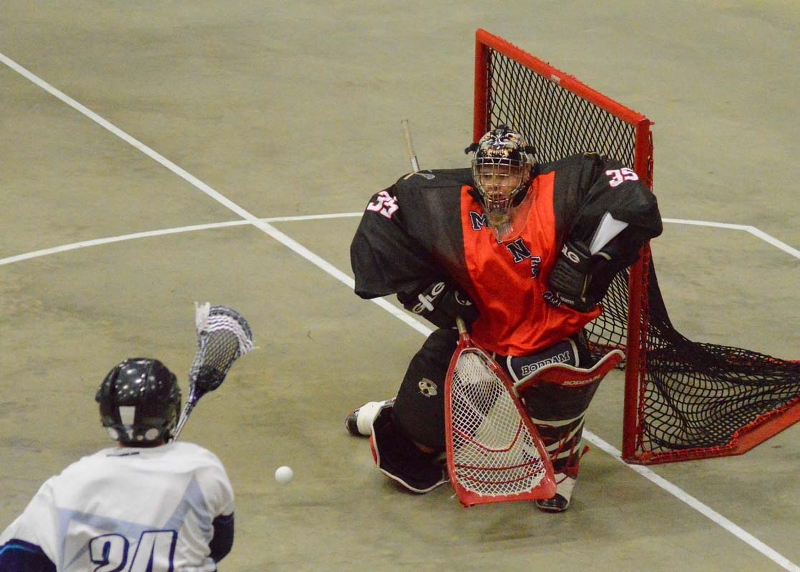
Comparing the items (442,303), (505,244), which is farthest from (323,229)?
(505,244)

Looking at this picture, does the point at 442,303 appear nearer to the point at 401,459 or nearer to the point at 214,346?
the point at 401,459

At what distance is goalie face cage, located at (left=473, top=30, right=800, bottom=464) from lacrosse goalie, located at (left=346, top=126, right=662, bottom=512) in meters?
0.43

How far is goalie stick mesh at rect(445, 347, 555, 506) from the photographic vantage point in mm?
5770

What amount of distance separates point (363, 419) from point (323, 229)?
2857 millimetres

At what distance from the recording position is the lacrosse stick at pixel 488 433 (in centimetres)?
577

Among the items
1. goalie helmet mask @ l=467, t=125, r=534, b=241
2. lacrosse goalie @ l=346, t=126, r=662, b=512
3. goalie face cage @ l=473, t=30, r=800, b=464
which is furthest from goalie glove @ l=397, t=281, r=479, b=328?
goalie face cage @ l=473, t=30, r=800, b=464

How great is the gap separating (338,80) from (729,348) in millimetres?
6171

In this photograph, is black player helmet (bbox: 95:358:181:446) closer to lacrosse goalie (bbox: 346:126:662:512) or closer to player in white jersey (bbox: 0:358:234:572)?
player in white jersey (bbox: 0:358:234:572)

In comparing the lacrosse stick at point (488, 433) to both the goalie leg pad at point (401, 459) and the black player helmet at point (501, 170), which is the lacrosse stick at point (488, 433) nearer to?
the goalie leg pad at point (401, 459)

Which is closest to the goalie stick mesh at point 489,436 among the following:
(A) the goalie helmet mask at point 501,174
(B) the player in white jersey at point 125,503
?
(A) the goalie helmet mask at point 501,174

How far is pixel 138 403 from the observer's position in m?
3.57

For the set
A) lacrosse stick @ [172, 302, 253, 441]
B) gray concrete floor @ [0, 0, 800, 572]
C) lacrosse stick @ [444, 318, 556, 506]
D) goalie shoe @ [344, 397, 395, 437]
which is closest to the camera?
lacrosse stick @ [172, 302, 253, 441]

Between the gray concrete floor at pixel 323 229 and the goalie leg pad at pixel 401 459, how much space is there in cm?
9

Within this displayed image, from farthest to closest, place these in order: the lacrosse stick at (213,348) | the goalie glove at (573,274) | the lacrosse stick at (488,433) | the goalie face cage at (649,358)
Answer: the goalie face cage at (649,358)
the lacrosse stick at (488,433)
the goalie glove at (573,274)
the lacrosse stick at (213,348)
